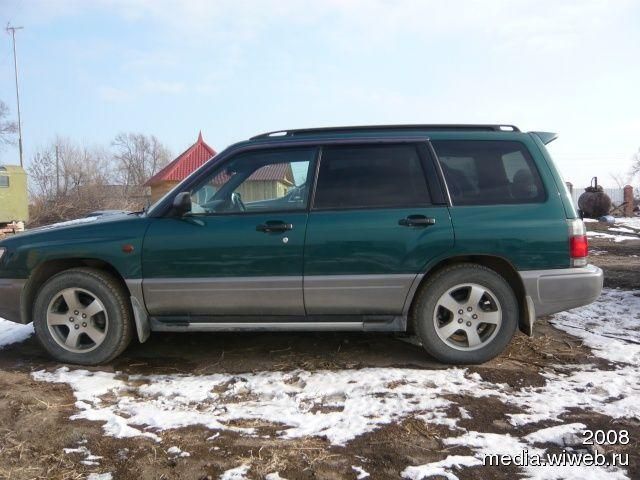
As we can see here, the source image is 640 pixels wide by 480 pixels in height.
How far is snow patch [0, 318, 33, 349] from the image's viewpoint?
491cm

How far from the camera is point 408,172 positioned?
4098 millimetres

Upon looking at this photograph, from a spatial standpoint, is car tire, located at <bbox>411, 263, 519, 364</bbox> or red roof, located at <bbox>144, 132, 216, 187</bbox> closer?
car tire, located at <bbox>411, 263, 519, 364</bbox>

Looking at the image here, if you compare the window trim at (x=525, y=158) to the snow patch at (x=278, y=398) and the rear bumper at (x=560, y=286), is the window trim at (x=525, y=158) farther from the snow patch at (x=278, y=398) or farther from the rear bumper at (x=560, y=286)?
the snow patch at (x=278, y=398)

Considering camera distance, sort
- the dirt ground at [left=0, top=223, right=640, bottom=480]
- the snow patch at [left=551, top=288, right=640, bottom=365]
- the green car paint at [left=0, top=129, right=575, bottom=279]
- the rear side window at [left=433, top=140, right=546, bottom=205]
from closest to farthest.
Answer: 1. the dirt ground at [left=0, top=223, right=640, bottom=480]
2. the green car paint at [left=0, top=129, right=575, bottom=279]
3. the rear side window at [left=433, top=140, right=546, bottom=205]
4. the snow patch at [left=551, top=288, right=640, bottom=365]

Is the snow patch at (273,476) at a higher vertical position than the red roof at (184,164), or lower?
lower

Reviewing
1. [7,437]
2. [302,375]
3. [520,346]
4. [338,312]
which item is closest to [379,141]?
[338,312]

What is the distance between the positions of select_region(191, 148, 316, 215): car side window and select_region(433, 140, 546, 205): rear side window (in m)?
1.13

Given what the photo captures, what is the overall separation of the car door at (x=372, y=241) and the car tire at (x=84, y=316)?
154 cm

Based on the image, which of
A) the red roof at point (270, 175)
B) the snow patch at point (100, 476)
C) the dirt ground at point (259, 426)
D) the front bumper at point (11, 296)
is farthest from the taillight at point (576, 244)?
the front bumper at point (11, 296)

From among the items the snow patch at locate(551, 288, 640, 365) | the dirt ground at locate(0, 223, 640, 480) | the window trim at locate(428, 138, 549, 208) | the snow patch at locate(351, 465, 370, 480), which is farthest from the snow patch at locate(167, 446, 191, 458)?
the snow patch at locate(551, 288, 640, 365)

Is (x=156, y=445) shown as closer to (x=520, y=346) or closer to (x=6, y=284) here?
(x=6, y=284)

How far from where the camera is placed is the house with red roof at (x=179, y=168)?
89.3 feet

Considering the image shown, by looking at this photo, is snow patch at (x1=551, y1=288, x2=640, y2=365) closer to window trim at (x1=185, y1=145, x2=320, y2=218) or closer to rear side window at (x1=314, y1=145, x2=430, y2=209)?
rear side window at (x1=314, y1=145, x2=430, y2=209)

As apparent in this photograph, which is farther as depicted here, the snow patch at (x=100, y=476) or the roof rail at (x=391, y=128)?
the roof rail at (x=391, y=128)
